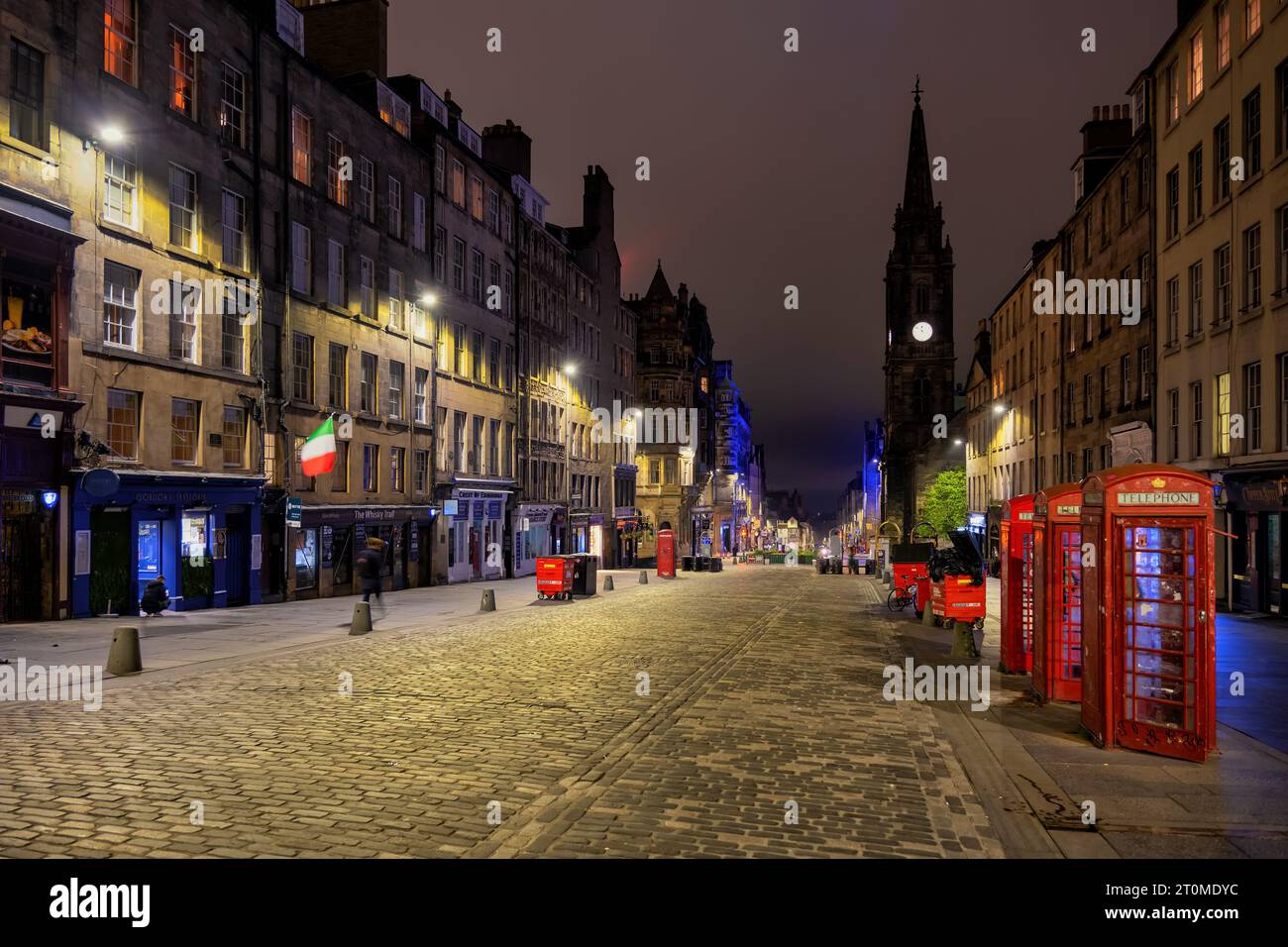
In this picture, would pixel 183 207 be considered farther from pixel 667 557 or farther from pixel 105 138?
pixel 667 557

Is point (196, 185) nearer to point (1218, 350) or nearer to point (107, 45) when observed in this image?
point (107, 45)

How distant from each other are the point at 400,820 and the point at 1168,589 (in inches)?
312

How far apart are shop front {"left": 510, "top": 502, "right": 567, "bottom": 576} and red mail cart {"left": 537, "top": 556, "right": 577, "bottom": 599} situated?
14432mm

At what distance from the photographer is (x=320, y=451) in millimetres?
24031

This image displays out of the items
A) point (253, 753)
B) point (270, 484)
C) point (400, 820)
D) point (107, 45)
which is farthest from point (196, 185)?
point (400, 820)

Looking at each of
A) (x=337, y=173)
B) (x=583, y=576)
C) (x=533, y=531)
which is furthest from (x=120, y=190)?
(x=533, y=531)

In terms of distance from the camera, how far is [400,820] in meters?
6.71

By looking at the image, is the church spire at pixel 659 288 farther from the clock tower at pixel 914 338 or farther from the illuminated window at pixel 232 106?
the illuminated window at pixel 232 106

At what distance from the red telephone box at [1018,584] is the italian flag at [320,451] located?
17315 millimetres

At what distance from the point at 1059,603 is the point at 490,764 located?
25.7 ft

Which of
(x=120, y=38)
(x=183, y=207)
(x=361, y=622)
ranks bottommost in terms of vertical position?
(x=361, y=622)

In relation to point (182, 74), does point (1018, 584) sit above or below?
below

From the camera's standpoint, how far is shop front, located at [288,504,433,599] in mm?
28219

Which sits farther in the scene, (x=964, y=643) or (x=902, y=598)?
(x=902, y=598)
